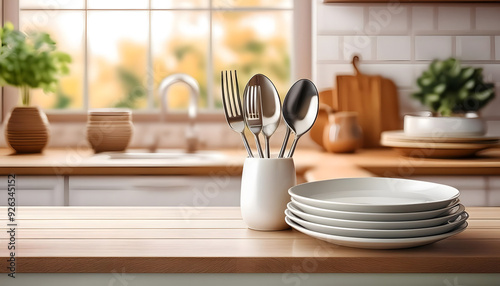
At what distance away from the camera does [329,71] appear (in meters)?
2.60

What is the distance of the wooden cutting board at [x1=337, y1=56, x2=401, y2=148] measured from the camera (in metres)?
2.57

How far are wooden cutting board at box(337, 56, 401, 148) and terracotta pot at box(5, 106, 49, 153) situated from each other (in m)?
1.27

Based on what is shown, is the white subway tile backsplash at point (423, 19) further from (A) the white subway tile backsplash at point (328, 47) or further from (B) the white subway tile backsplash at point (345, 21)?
(A) the white subway tile backsplash at point (328, 47)

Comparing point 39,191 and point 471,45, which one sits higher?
point 471,45

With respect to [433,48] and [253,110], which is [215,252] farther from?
[433,48]

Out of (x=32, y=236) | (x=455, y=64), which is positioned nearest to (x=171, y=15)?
(x=455, y=64)

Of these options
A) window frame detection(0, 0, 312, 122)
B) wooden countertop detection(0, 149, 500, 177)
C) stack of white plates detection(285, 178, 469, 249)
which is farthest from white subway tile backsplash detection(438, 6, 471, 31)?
stack of white plates detection(285, 178, 469, 249)

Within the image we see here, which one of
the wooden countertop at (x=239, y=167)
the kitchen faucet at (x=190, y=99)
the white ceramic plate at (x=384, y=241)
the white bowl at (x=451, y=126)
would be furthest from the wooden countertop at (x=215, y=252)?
the kitchen faucet at (x=190, y=99)

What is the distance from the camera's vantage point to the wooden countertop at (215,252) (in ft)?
2.53

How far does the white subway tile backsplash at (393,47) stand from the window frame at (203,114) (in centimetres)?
33

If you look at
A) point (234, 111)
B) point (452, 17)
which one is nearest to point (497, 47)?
point (452, 17)

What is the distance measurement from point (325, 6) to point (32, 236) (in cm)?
195

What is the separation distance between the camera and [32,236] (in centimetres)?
90

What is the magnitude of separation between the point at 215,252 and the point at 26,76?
1870mm
